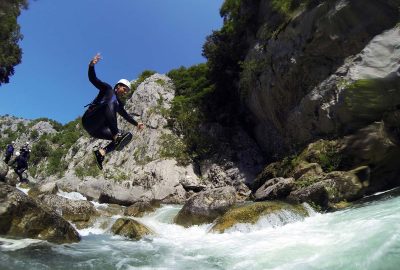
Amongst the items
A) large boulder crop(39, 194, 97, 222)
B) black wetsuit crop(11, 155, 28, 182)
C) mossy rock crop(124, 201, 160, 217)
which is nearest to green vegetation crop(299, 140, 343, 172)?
mossy rock crop(124, 201, 160, 217)

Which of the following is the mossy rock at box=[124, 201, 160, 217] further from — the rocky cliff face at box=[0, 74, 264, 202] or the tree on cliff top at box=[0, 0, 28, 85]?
the tree on cliff top at box=[0, 0, 28, 85]

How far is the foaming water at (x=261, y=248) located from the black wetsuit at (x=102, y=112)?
2850mm

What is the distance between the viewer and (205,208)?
1473 cm

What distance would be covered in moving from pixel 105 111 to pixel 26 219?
3.95 metres

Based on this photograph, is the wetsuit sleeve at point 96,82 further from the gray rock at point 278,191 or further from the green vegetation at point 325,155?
the green vegetation at point 325,155

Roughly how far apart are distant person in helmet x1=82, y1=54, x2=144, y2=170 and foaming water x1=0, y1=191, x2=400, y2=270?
2.71 m

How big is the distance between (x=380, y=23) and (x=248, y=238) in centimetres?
1317

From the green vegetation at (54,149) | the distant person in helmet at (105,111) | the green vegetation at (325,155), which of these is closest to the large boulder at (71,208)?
the distant person in helmet at (105,111)

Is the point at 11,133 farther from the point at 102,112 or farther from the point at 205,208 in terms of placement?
the point at 102,112

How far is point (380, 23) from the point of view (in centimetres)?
1842

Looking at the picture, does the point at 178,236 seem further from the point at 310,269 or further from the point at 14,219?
the point at 310,269

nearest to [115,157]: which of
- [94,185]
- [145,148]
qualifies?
[145,148]

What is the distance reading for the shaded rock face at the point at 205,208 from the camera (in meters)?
14.5

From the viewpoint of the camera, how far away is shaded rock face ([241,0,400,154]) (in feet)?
57.0
